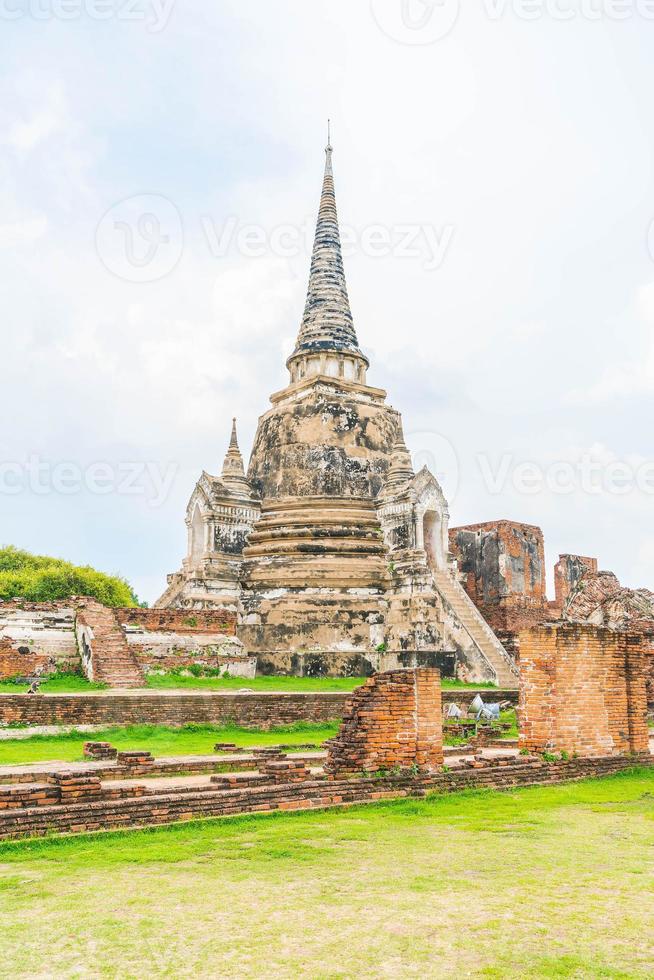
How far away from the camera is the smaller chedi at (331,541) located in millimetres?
23266

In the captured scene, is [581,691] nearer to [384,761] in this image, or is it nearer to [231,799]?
[384,761]

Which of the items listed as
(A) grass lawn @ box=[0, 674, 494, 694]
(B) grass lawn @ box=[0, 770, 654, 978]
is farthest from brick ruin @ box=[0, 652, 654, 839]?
(A) grass lawn @ box=[0, 674, 494, 694]

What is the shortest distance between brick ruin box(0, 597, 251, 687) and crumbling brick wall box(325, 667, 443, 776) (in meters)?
9.72

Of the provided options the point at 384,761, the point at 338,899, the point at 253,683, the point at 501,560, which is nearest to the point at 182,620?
the point at 253,683

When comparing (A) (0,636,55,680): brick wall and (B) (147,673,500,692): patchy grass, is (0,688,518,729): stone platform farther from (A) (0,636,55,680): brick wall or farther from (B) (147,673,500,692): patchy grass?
(A) (0,636,55,680): brick wall

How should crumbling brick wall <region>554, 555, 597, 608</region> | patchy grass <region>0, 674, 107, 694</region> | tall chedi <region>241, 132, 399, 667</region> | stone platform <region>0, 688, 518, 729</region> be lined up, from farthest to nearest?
1. crumbling brick wall <region>554, 555, 597, 608</region>
2. tall chedi <region>241, 132, 399, 667</region>
3. patchy grass <region>0, 674, 107, 694</region>
4. stone platform <region>0, 688, 518, 729</region>

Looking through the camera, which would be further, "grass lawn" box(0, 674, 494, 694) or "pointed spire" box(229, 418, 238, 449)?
"pointed spire" box(229, 418, 238, 449)

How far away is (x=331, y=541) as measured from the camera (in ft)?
82.6

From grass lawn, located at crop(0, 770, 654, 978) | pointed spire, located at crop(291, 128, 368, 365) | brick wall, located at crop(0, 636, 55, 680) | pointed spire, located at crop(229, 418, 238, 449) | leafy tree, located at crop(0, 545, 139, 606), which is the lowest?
grass lawn, located at crop(0, 770, 654, 978)

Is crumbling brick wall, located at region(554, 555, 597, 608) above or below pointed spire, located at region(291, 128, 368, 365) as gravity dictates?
below

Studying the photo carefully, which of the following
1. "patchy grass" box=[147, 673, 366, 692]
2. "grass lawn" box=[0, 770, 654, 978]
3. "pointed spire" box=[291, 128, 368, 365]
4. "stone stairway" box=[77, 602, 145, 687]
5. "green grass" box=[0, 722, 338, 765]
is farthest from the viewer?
"pointed spire" box=[291, 128, 368, 365]

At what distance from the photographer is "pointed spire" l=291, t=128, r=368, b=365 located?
29.6m

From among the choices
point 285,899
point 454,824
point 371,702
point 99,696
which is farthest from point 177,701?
point 285,899

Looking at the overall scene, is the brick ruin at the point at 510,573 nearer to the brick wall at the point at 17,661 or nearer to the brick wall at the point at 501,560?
the brick wall at the point at 501,560
